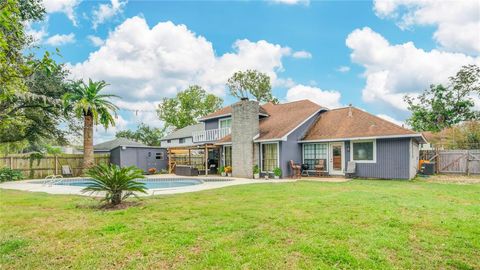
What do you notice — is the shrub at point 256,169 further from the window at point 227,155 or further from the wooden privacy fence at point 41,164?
the wooden privacy fence at point 41,164

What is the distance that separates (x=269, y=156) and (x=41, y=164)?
1560 centimetres

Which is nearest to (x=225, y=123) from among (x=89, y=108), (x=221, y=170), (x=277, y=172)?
(x=221, y=170)

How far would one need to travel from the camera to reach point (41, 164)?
20828 millimetres

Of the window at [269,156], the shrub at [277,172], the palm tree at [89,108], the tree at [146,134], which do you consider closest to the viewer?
the shrub at [277,172]

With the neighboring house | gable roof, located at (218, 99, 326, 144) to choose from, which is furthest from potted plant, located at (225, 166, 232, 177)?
the neighboring house

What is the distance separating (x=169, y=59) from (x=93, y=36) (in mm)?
5762

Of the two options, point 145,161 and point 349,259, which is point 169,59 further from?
point 349,259

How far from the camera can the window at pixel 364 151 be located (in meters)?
16.2

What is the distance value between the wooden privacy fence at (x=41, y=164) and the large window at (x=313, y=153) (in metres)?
16.5

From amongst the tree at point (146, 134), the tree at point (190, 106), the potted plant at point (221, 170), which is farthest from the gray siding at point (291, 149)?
the tree at point (146, 134)

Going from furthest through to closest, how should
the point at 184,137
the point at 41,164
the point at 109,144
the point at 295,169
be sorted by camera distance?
the point at 184,137 → the point at 109,144 → the point at 41,164 → the point at 295,169

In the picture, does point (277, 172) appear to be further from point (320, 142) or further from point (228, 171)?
point (228, 171)

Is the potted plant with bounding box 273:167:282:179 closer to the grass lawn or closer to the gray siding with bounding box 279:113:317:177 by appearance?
the gray siding with bounding box 279:113:317:177

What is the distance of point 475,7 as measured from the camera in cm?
1005
